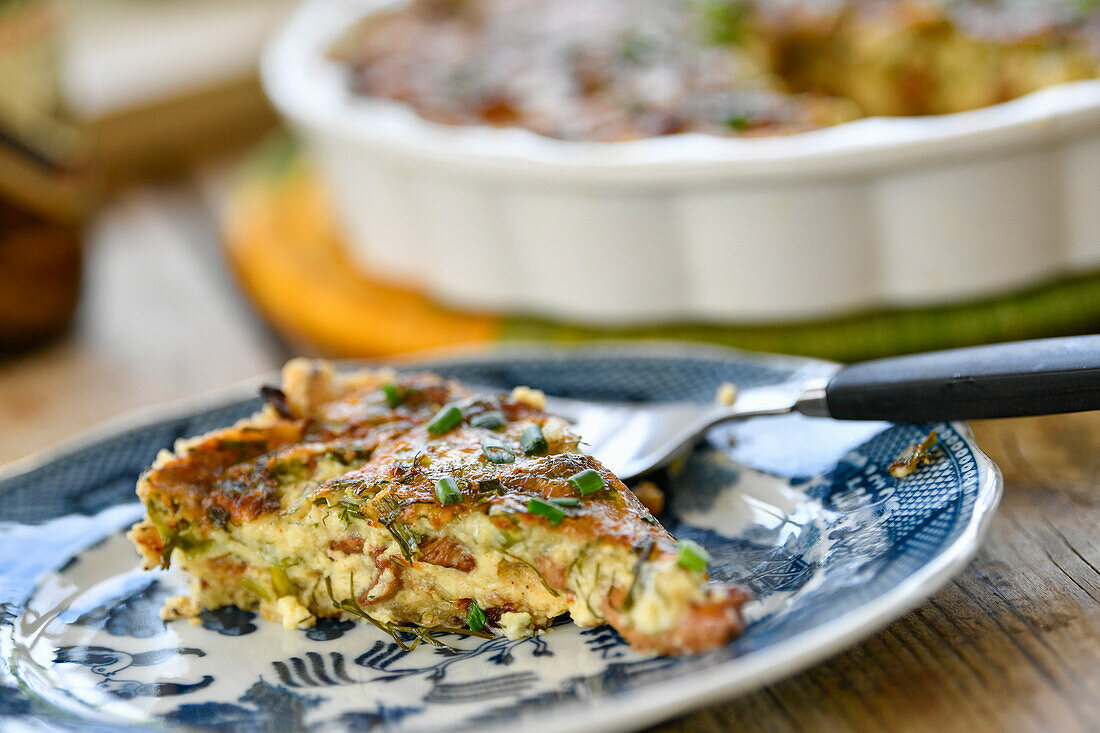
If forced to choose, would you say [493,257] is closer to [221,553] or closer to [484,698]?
[221,553]

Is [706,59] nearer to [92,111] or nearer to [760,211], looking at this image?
[760,211]

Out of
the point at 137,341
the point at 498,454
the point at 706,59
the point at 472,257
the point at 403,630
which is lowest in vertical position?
the point at 137,341

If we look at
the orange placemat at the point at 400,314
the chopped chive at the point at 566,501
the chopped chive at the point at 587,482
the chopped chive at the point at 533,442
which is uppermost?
the chopped chive at the point at 587,482

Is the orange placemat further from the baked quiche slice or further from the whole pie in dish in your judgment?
the baked quiche slice

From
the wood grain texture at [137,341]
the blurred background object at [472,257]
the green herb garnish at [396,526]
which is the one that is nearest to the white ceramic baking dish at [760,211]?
the blurred background object at [472,257]

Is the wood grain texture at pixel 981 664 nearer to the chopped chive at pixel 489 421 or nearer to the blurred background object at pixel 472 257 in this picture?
the chopped chive at pixel 489 421

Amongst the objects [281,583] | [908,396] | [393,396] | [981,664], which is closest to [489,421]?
[393,396]
